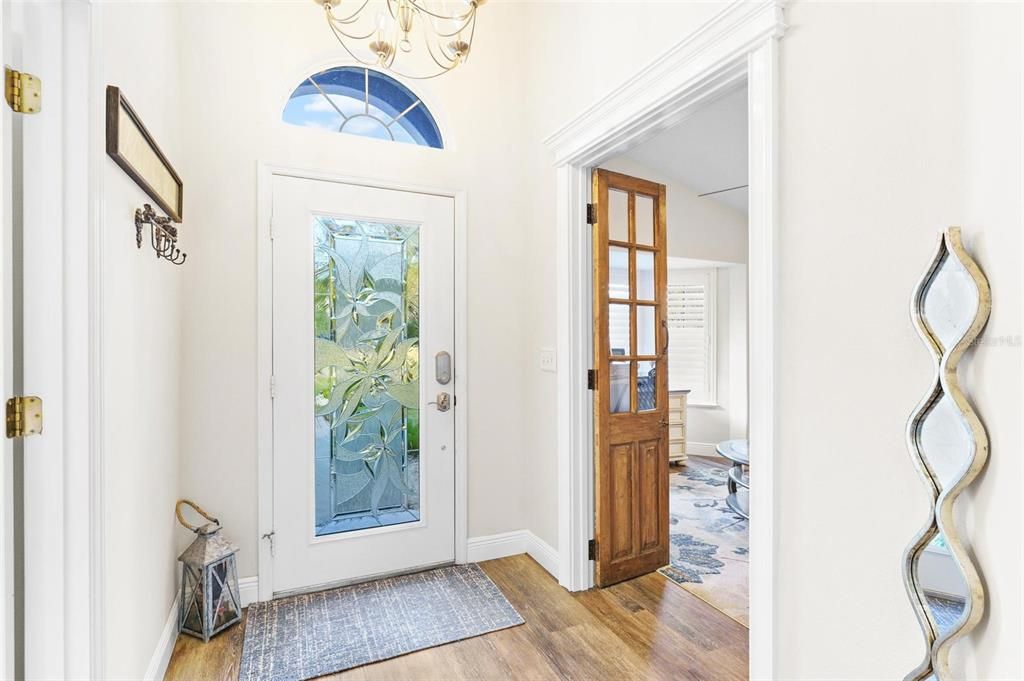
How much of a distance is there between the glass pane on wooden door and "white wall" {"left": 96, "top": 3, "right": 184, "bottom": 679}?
0.63 m

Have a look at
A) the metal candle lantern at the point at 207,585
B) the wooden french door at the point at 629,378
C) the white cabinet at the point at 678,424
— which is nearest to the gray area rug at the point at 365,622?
the metal candle lantern at the point at 207,585

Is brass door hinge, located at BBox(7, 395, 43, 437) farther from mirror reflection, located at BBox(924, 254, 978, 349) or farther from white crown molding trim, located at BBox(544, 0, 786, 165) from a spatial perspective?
white crown molding trim, located at BBox(544, 0, 786, 165)

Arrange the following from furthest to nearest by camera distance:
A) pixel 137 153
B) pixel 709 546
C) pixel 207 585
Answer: pixel 709 546 → pixel 207 585 → pixel 137 153

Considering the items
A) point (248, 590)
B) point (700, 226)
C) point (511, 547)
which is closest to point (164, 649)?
point (248, 590)

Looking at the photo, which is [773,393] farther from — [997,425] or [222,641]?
[222,641]

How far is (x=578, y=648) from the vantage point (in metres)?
2.14

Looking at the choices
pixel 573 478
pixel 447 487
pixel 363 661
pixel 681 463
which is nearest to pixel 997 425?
pixel 573 478

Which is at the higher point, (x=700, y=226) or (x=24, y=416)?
(x=700, y=226)

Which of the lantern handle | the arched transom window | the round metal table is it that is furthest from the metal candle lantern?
the round metal table

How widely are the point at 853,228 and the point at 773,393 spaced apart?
19.5 inches

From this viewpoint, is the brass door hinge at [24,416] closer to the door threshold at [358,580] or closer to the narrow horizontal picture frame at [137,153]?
the narrow horizontal picture frame at [137,153]

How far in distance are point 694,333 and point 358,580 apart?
432 centimetres

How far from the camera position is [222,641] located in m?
2.19

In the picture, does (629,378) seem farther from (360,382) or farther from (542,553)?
(360,382)
